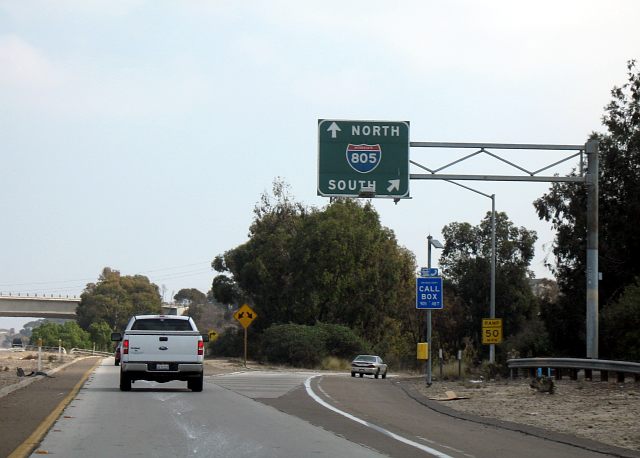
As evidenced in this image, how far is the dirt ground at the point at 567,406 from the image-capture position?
1781 centimetres

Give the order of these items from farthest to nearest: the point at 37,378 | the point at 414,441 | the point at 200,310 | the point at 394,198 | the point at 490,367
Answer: the point at 200,310 → the point at 490,367 → the point at 37,378 → the point at 394,198 → the point at 414,441

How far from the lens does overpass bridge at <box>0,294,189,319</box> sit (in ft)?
435

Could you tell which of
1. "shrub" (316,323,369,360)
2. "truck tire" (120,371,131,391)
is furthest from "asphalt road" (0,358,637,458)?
"shrub" (316,323,369,360)

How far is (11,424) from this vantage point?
1681 cm

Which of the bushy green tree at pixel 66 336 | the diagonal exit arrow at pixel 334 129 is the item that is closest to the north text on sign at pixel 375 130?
the diagonal exit arrow at pixel 334 129

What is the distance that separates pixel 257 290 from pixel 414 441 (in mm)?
67427

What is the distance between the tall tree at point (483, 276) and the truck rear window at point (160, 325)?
58345mm

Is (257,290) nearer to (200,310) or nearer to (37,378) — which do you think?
(37,378)

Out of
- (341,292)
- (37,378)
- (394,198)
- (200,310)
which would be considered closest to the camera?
(394,198)

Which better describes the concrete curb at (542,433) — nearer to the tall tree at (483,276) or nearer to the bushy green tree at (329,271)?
the bushy green tree at (329,271)

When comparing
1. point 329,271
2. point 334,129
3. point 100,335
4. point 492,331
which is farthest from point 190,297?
point 334,129

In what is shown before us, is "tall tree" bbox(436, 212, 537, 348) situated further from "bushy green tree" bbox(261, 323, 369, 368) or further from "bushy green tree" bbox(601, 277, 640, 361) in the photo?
"bushy green tree" bbox(601, 277, 640, 361)

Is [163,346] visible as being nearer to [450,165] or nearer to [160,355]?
[160,355]

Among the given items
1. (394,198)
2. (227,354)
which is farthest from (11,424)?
(227,354)
